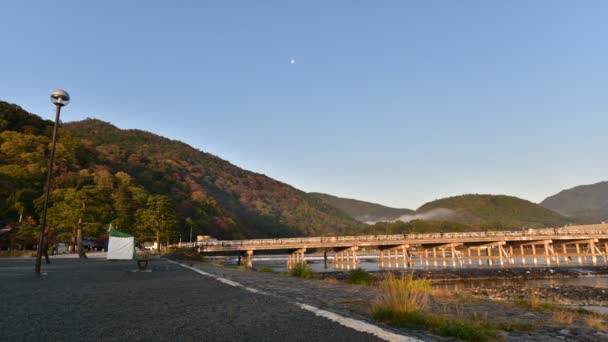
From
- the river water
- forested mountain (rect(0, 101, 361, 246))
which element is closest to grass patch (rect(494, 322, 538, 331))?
the river water

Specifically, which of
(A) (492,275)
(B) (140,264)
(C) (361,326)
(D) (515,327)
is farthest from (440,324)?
(A) (492,275)

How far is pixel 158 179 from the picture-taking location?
401 feet

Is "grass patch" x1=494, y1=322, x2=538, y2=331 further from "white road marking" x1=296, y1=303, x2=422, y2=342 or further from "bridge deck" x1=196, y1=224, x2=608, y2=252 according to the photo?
"bridge deck" x1=196, y1=224, x2=608, y2=252

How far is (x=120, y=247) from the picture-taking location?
90.2 ft

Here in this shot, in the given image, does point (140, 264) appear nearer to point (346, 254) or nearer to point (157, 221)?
point (157, 221)

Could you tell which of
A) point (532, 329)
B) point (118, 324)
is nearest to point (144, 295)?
point (118, 324)

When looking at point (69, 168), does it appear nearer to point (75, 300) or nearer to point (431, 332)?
point (75, 300)

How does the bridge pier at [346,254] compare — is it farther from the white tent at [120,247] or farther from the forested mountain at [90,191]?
the white tent at [120,247]

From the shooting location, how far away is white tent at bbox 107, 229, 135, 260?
27250 millimetres

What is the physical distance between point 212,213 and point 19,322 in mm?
122520

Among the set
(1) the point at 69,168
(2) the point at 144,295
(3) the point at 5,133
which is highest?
(3) the point at 5,133

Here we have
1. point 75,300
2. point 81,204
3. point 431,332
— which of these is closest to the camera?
point 431,332

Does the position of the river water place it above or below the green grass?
below

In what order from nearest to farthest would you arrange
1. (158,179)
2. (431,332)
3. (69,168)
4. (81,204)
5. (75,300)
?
(431,332)
(75,300)
(81,204)
(69,168)
(158,179)
